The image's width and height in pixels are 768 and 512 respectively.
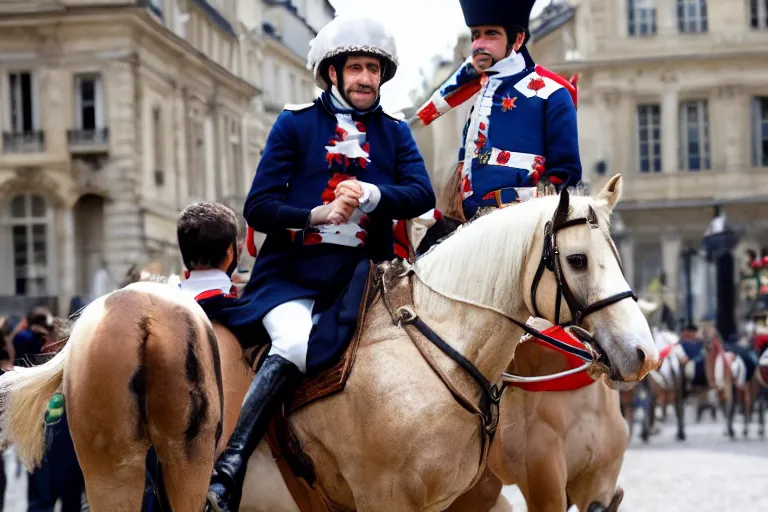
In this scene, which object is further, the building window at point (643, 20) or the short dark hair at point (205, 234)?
the building window at point (643, 20)

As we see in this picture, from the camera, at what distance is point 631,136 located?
167 ft

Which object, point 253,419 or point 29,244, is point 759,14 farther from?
point 253,419

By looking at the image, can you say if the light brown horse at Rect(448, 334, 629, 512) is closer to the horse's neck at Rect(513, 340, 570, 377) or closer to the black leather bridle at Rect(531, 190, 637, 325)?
the horse's neck at Rect(513, 340, 570, 377)

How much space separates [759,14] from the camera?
5041cm

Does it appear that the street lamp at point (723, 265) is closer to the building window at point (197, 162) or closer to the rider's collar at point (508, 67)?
the building window at point (197, 162)

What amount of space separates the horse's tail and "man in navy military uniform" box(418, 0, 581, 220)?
231 centimetres

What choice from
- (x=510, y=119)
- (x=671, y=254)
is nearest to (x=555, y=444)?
(x=510, y=119)

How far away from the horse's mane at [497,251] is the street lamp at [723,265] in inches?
923

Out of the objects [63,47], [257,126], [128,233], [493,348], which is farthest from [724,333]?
[493,348]

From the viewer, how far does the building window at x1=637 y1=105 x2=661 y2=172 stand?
2010 inches

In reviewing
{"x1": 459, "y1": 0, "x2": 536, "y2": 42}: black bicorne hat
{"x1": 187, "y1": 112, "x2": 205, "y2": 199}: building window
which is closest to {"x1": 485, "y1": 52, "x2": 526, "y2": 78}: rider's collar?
{"x1": 459, "y1": 0, "x2": 536, "y2": 42}: black bicorne hat

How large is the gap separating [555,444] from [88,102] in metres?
33.4

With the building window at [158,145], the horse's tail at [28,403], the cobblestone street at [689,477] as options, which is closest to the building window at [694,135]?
the building window at [158,145]

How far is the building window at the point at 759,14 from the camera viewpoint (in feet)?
165
